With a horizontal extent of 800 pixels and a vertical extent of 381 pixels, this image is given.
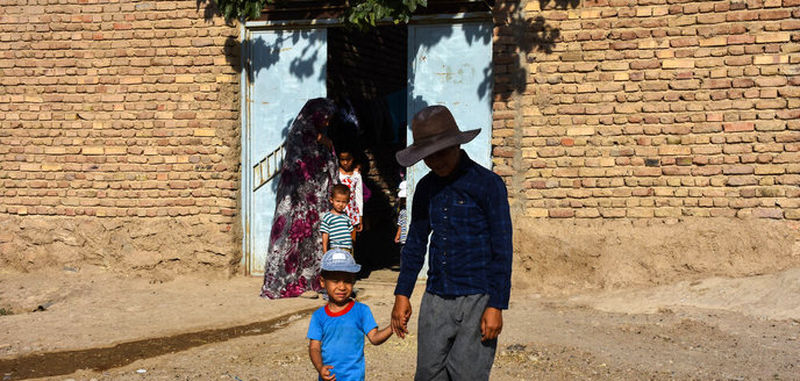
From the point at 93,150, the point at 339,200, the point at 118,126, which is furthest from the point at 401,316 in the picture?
the point at 93,150

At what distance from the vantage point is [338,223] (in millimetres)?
6871

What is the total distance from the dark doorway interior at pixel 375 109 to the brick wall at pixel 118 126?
1.41 m

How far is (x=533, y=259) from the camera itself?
7211 mm

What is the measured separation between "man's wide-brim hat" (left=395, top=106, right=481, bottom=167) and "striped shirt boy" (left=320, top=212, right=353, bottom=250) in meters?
3.69

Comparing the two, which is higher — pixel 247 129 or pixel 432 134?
pixel 432 134

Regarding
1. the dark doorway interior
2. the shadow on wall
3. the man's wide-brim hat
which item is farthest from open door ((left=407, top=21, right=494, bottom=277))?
the man's wide-brim hat

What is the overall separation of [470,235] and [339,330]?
71 cm

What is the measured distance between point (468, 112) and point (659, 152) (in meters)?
1.91

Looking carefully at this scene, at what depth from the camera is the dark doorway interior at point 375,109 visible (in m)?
9.12

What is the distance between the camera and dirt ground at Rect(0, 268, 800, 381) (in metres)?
4.84

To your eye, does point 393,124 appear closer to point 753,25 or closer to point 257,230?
point 257,230

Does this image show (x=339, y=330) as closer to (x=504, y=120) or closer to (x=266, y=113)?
(x=504, y=120)

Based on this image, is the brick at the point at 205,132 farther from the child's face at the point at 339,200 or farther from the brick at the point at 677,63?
the brick at the point at 677,63

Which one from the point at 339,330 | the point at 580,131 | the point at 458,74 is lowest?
the point at 339,330
